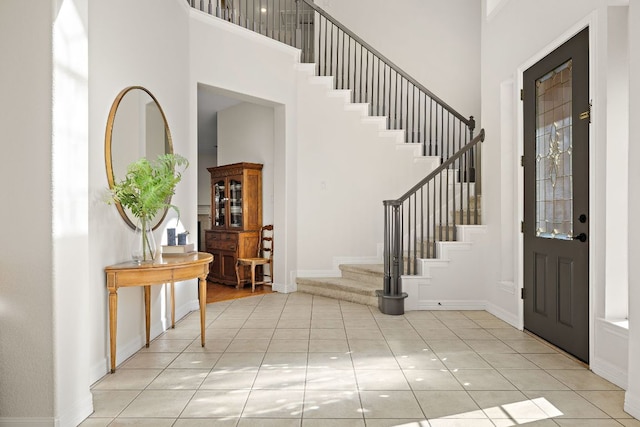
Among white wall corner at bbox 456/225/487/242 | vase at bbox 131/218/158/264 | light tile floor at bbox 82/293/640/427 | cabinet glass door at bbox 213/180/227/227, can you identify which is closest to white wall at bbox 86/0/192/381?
vase at bbox 131/218/158/264

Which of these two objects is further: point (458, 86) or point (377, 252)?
point (458, 86)

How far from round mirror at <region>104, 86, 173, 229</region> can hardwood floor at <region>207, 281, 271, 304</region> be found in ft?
7.46

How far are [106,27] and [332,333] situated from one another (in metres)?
3.35

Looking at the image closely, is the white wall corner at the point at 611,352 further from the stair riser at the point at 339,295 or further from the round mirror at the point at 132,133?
Answer: the round mirror at the point at 132,133

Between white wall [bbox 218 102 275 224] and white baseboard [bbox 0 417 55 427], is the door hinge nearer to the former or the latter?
white baseboard [bbox 0 417 55 427]

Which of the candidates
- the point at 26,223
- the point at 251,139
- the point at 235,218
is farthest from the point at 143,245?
the point at 251,139

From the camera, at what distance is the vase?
3.31 m

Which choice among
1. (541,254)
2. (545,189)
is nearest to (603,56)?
(545,189)

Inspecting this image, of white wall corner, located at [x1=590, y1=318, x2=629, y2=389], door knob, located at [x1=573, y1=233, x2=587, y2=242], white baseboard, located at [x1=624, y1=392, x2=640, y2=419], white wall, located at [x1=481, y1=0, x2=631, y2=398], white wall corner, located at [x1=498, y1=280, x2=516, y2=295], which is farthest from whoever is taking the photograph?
white wall corner, located at [x1=498, y1=280, x2=516, y2=295]

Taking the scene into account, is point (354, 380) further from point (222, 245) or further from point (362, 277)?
point (222, 245)

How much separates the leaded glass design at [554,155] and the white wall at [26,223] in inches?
147

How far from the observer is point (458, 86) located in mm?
7785

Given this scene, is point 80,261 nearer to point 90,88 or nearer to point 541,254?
point 90,88

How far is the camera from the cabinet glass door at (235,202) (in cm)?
716
